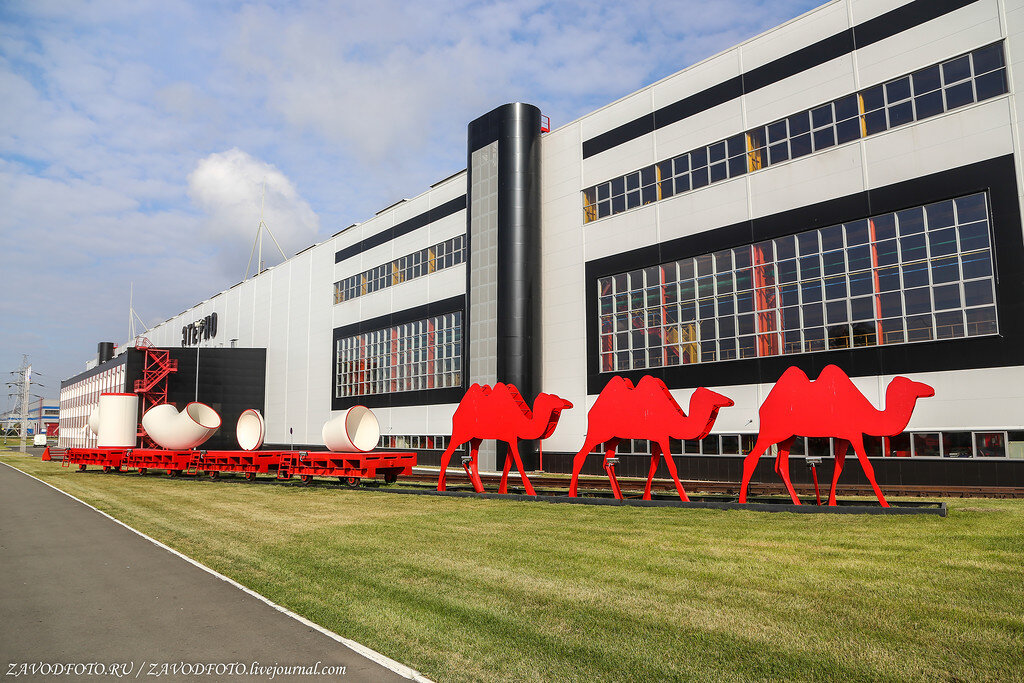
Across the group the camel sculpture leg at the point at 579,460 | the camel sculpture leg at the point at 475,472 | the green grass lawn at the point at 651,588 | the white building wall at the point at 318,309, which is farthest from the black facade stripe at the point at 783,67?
the camel sculpture leg at the point at 475,472

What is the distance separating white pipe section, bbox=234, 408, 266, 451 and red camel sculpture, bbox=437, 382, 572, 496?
13951 millimetres

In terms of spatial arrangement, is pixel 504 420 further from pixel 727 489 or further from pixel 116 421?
pixel 116 421

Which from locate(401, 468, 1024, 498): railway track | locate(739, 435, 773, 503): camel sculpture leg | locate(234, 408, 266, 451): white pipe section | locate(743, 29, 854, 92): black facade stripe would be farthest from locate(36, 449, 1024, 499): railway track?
locate(743, 29, 854, 92): black facade stripe

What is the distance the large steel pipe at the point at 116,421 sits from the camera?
41.0 m

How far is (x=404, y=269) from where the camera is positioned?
53312 mm

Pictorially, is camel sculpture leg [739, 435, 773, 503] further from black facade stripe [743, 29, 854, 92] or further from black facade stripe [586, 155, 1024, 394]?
black facade stripe [743, 29, 854, 92]

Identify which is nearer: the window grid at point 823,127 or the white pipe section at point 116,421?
the window grid at point 823,127

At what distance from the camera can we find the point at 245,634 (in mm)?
7406

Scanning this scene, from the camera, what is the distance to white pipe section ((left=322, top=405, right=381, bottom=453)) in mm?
27922

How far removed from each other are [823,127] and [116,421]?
41799 mm

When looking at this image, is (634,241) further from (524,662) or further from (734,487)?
(524,662)

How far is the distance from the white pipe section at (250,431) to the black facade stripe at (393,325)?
1449cm

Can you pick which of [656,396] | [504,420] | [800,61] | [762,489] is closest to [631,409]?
[656,396]

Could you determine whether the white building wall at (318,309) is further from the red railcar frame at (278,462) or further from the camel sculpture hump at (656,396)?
the camel sculpture hump at (656,396)
